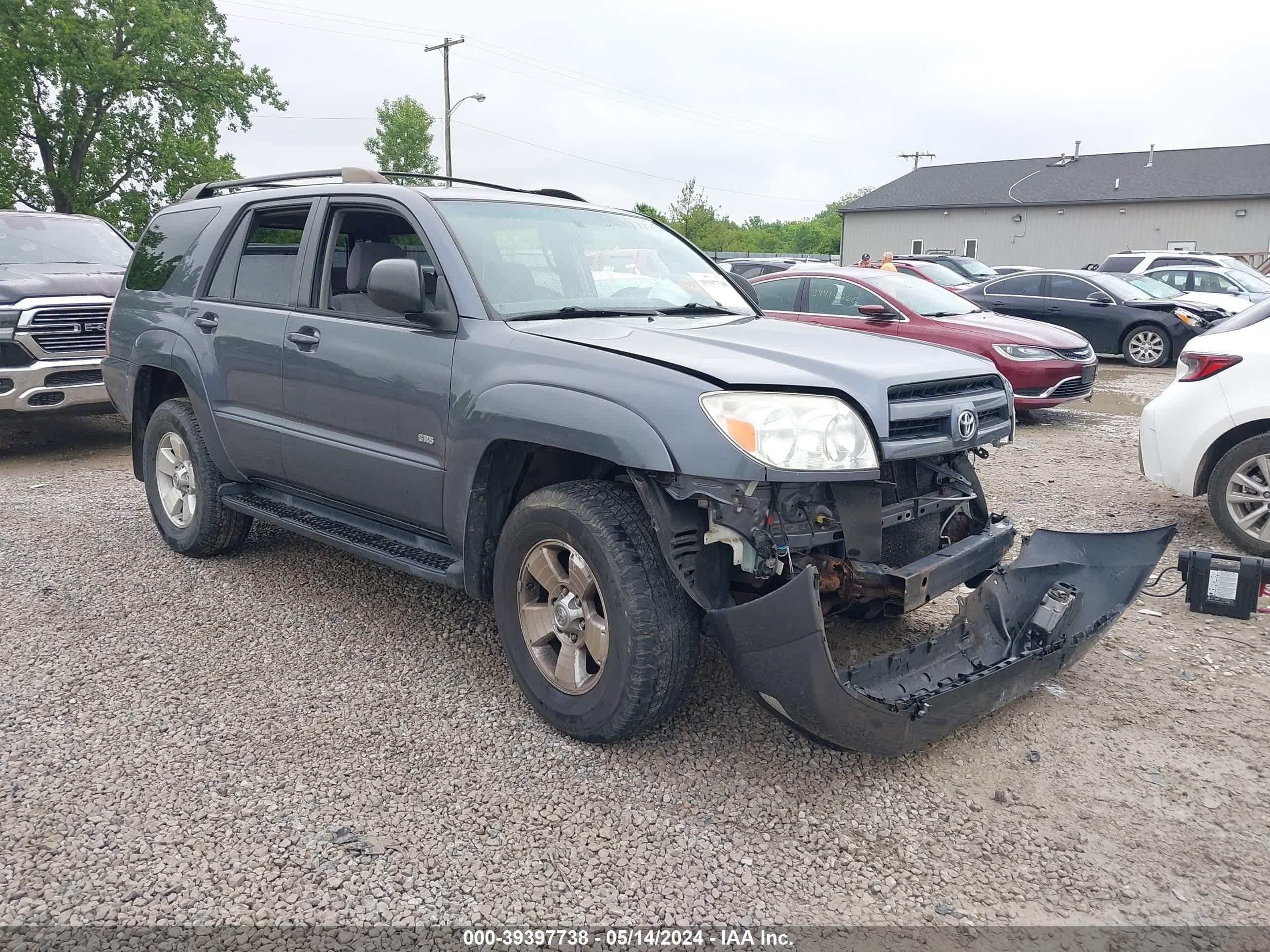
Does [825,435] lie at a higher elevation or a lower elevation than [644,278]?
lower

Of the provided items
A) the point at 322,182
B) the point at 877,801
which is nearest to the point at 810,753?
the point at 877,801

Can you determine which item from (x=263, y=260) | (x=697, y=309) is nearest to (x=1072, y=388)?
(x=697, y=309)

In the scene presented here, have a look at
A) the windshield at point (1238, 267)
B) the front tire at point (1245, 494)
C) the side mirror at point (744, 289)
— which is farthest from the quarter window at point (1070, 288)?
the side mirror at point (744, 289)

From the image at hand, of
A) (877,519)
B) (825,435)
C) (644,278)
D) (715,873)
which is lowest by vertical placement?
(715,873)

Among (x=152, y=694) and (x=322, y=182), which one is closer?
(x=152, y=694)

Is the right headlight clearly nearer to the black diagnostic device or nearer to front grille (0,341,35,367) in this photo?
the black diagnostic device

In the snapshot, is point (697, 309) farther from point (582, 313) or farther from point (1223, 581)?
point (1223, 581)

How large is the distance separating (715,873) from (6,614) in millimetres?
3650

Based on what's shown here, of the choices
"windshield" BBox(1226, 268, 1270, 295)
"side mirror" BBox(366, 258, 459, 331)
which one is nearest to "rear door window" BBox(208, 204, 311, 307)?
"side mirror" BBox(366, 258, 459, 331)

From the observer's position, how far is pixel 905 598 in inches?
119

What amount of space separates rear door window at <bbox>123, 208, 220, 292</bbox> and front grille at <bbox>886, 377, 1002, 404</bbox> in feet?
12.3

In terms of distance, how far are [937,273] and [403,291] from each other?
14.6 metres

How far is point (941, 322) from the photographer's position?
31.6 ft

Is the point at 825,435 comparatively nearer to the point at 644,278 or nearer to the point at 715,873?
the point at 715,873
